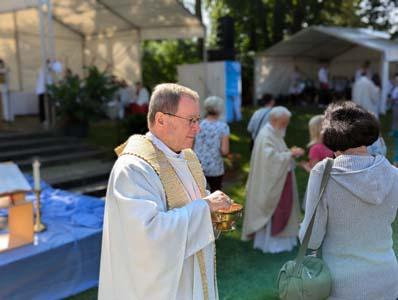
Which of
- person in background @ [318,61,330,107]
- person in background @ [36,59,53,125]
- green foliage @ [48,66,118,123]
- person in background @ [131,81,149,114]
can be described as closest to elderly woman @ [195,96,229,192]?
green foliage @ [48,66,118,123]

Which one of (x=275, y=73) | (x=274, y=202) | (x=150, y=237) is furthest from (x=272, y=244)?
(x=275, y=73)

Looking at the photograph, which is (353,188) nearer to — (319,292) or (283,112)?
(319,292)

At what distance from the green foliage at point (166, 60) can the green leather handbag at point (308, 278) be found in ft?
68.4

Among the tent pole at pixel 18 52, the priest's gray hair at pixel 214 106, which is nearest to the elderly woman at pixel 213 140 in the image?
the priest's gray hair at pixel 214 106

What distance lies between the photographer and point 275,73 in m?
19.9

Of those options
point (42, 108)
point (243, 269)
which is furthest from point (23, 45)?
point (243, 269)

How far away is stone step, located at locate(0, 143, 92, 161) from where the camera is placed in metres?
8.39

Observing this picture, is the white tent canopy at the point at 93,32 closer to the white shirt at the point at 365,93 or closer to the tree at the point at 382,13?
the white shirt at the point at 365,93

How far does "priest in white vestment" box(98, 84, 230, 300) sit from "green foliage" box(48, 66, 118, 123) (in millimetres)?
8119

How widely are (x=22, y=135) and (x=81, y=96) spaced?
1.53 m

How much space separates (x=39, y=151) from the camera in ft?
29.1

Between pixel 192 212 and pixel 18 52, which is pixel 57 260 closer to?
pixel 192 212

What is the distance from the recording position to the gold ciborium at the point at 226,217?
1914mm

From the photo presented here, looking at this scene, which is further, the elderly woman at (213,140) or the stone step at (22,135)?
the stone step at (22,135)
